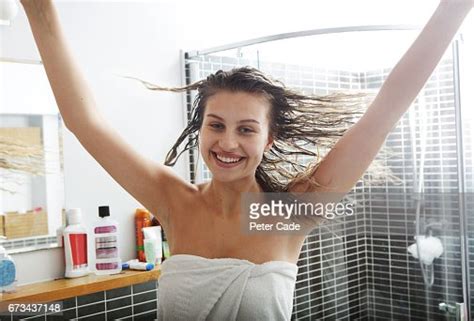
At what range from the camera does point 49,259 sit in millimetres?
1248

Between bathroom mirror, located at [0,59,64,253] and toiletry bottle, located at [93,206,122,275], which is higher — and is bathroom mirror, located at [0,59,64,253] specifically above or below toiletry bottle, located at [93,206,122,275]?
above

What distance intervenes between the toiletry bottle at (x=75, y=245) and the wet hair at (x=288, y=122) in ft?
1.22

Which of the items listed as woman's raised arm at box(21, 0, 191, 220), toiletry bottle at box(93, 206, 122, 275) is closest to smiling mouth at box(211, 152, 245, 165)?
woman's raised arm at box(21, 0, 191, 220)

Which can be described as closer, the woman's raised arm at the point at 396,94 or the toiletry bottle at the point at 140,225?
the woman's raised arm at the point at 396,94

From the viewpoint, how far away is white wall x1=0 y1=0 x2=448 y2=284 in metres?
1.25

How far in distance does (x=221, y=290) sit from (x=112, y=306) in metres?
0.52

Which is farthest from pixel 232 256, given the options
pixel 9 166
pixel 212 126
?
pixel 9 166

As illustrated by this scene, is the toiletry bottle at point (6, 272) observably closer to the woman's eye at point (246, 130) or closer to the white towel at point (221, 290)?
the white towel at point (221, 290)

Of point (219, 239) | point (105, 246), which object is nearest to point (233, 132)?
point (219, 239)

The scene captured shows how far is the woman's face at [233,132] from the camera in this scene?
918 millimetres

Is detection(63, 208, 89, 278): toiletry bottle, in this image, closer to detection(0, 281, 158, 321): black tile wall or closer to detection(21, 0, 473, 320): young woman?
detection(0, 281, 158, 321): black tile wall

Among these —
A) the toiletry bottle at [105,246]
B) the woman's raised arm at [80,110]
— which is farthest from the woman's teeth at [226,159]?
the toiletry bottle at [105,246]

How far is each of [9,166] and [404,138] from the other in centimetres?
86

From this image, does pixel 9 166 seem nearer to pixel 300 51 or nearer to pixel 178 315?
pixel 178 315
